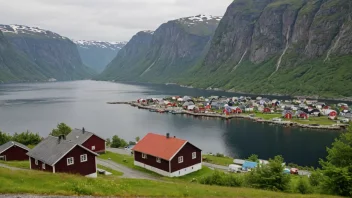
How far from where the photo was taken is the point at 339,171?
72.1 ft

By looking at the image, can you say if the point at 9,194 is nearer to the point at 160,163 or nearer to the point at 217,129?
the point at 160,163

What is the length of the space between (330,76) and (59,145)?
16799cm

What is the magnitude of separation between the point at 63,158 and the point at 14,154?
15229 millimetres

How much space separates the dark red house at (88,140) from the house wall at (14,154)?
667 cm

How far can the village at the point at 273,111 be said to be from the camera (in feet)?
315

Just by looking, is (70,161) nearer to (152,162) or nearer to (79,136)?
(152,162)

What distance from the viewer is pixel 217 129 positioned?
91.8 metres

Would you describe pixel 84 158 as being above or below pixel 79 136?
above

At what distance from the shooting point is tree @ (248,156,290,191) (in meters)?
24.3

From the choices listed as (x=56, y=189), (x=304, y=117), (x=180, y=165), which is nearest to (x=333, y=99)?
(x=304, y=117)

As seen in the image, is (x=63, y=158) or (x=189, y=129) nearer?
(x=63, y=158)

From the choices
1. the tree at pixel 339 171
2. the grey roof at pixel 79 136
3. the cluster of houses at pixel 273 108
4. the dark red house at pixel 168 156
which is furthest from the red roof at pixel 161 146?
the cluster of houses at pixel 273 108

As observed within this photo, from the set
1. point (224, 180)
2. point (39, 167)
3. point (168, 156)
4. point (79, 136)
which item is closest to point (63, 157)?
point (39, 167)

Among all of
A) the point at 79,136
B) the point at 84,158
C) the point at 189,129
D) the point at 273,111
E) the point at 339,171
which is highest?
the point at 339,171
